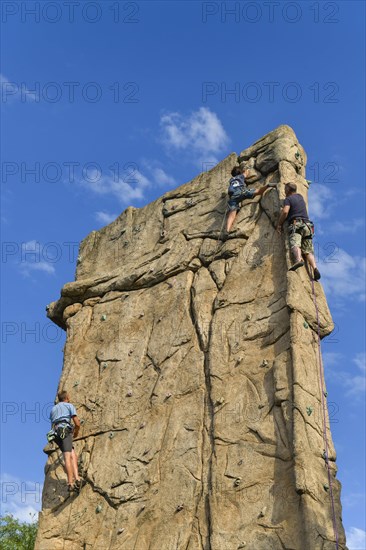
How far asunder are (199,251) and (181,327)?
1241mm

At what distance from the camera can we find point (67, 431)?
10.4m

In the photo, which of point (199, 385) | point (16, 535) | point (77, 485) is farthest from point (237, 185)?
point (16, 535)

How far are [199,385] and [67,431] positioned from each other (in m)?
1.92

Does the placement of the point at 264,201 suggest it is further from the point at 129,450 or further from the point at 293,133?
the point at 129,450

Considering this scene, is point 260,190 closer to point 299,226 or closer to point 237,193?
point 237,193

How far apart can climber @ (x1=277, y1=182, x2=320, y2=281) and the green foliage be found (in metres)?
11.8

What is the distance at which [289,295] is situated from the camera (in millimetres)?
9539

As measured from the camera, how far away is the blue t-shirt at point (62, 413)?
10.5 m

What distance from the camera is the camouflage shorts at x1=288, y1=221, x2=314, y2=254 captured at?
10.1 m

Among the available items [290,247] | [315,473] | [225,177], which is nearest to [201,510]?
[315,473]

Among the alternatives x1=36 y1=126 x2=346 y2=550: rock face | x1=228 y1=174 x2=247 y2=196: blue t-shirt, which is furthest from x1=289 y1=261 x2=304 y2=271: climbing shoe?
x1=228 y1=174 x2=247 y2=196: blue t-shirt

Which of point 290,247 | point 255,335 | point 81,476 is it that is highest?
point 290,247

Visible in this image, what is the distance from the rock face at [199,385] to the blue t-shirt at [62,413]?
1.36 ft

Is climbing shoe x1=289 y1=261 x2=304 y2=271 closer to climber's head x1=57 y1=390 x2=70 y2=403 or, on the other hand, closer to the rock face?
the rock face
